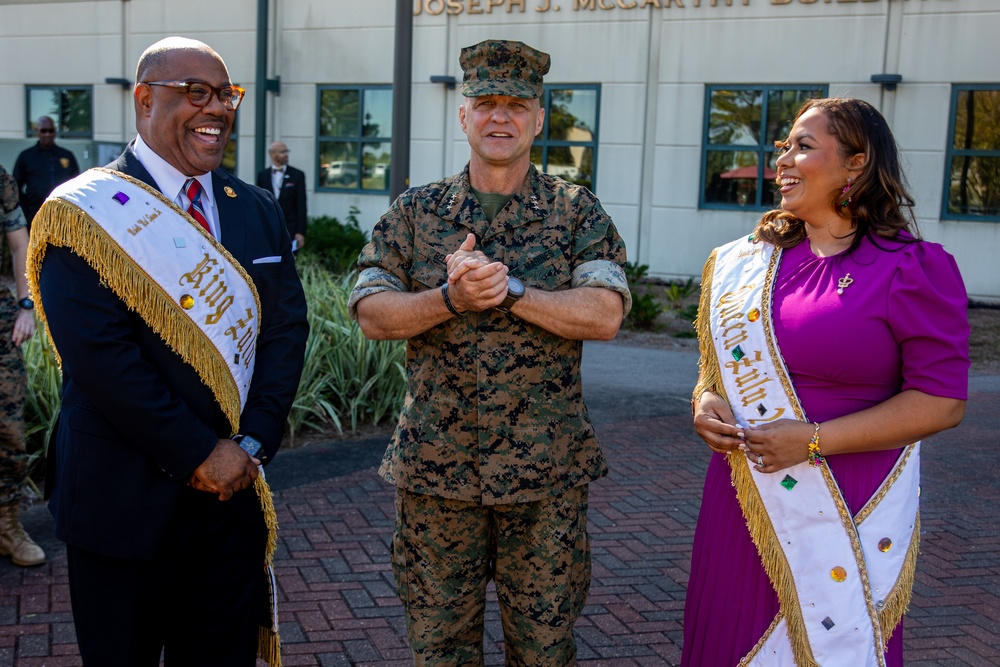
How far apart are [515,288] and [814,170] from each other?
89cm

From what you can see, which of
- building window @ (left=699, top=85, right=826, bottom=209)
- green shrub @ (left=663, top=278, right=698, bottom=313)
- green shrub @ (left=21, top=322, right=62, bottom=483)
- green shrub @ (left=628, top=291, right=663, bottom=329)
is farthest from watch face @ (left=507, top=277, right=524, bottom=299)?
building window @ (left=699, top=85, right=826, bottom=209)

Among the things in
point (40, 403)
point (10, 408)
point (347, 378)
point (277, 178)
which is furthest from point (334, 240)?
point (10, 408)

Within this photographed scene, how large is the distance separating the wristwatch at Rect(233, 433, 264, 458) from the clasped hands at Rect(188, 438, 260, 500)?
1.5 inches

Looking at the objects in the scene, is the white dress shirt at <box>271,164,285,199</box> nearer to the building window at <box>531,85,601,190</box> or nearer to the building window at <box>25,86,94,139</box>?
the building window at <box>531,85,601,190</box>

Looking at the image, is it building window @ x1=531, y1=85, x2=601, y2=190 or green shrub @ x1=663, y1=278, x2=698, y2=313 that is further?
building window @ x1=531, y1=85, x2=601, y2=190

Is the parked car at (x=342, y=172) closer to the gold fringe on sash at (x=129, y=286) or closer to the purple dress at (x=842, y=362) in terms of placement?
the gold fringe on sash at (x=129, y=286)

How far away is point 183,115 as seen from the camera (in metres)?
2.64

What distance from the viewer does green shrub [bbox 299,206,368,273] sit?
13.3 meters

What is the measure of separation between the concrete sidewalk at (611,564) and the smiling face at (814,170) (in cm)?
197


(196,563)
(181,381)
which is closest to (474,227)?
(181,381)

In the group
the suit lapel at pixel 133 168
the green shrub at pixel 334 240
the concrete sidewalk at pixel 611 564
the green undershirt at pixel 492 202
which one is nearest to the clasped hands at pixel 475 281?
the green undershirt at pixel 492 202

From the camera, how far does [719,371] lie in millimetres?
2893

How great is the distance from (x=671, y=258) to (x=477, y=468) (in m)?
12.4

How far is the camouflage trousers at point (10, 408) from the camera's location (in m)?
4.27
